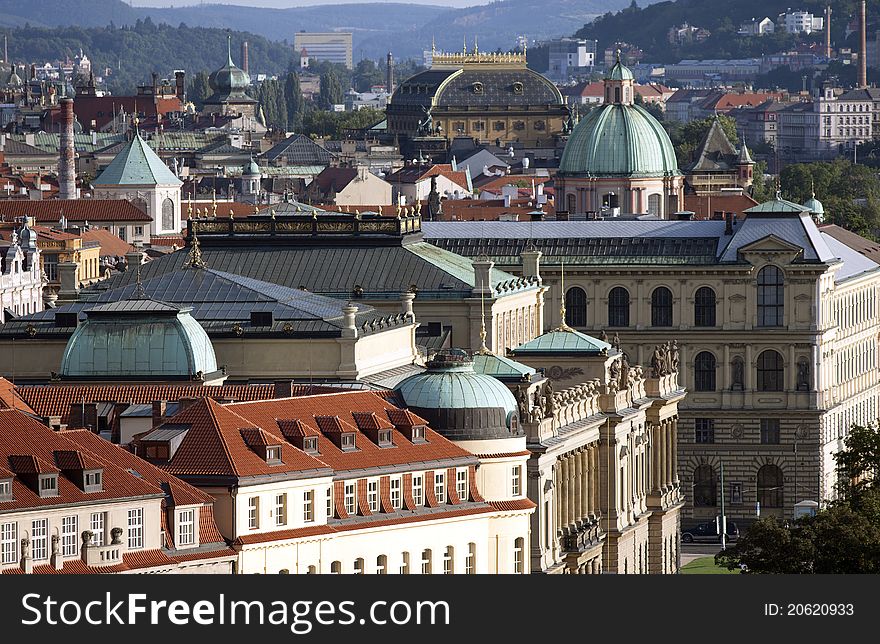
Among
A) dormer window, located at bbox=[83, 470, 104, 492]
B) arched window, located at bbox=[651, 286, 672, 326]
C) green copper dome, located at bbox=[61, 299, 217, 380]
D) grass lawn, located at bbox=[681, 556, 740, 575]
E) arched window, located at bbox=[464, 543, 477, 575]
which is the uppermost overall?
green copper dome, located at bbox=[61, 299, 217, 380]

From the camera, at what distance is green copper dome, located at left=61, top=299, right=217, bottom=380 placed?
374 ft

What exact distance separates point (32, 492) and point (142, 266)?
47.9m

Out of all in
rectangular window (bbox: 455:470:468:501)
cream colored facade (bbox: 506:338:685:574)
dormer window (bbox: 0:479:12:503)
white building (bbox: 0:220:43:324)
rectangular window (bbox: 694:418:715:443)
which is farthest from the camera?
white building (bbox: 0:220:43:324)

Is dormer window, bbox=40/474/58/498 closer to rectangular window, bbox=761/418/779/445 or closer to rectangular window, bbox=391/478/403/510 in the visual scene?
rectangular window, bbox=391/478/403/510

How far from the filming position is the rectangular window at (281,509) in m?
95.5

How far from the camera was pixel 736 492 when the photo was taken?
160625 millimetres

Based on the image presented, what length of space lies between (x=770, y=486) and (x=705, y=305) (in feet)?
24.6

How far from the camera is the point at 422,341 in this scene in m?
134

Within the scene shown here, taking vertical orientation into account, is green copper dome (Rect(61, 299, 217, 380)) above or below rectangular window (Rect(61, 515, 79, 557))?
above

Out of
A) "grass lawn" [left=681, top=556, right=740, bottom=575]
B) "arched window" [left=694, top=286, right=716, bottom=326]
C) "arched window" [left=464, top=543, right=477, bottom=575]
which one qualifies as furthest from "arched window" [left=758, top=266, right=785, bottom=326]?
"arched window" [left=464, top=543, right=477, bottom=575]

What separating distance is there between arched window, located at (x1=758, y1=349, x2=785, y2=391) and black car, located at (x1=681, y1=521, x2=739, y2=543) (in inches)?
462

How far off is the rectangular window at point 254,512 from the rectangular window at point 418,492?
24.1ft

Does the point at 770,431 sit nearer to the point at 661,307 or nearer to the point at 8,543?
the point at 661,307

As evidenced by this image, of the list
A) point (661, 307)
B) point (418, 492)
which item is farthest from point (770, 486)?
point (418, 492)
